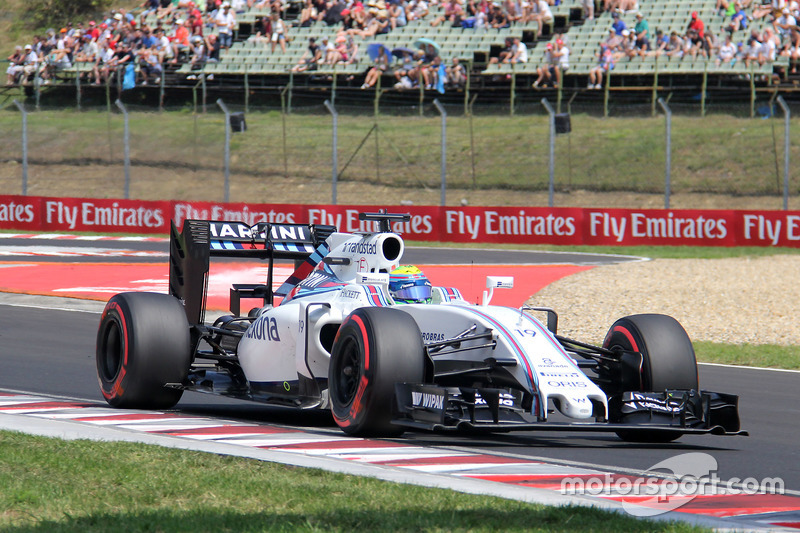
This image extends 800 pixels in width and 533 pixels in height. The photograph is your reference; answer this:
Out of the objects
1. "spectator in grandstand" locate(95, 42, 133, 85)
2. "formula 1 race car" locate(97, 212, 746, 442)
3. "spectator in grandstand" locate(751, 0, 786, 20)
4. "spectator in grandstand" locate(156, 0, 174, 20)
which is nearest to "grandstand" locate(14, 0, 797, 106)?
"spectator in grandstand" locate(751, 0, 786, 20)

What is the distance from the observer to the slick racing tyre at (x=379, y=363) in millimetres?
7156

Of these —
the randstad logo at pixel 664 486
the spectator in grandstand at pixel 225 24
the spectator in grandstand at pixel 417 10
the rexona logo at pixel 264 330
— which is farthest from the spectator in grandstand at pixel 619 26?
the randstad logo at pixel 664 486

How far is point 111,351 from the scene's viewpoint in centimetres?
924

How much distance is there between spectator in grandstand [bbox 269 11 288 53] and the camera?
35594 mm

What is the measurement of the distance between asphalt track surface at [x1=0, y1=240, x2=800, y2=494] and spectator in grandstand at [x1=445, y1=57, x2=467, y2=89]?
17.9m

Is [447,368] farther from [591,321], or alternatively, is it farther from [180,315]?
[591,321]

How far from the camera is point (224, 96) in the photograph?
112 ft

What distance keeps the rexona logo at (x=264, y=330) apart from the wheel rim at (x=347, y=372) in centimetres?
98

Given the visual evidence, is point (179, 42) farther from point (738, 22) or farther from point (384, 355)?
point (384, 355)

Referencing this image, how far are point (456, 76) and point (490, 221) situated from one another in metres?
6.80

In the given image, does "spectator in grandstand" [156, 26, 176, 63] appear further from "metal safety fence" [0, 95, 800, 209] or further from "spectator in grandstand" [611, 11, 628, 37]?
"spectator in grandstand" [611, 11, 628, 37]

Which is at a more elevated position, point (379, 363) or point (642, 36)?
point (642, 36)

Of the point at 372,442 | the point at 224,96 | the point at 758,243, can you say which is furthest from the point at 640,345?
the point at 224,96

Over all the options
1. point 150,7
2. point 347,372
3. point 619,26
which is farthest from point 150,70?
point 347,372
